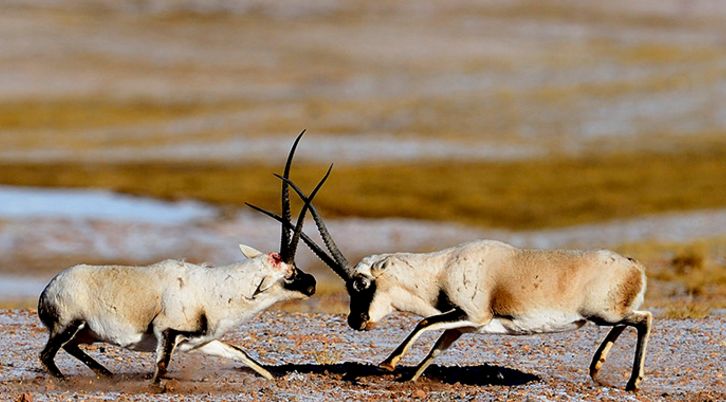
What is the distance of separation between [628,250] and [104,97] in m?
45.9

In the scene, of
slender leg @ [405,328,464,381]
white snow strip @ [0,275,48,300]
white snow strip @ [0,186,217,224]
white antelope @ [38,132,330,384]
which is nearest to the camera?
white antelope @ [38,132,330,384]

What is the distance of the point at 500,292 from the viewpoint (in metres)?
11.7

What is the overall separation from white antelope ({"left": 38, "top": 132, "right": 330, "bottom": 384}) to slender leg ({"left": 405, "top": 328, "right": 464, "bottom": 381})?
1.22m

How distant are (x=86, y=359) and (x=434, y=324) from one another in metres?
3.05

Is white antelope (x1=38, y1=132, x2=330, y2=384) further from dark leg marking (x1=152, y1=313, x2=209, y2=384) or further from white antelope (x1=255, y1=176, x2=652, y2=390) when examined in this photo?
white antelope (x1=255, y1=176, x2=652, y2=390)

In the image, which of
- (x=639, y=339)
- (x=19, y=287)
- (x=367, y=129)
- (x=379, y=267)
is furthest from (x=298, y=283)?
(x=367, y=129)

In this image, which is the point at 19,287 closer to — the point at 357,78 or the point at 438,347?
the point at 438,347

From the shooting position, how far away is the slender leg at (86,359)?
38.4ft

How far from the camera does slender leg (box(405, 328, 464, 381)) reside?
11.8 meters

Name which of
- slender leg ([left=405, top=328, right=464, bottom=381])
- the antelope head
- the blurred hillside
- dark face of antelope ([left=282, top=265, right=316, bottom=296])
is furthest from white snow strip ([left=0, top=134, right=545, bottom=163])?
dark face of antelope ([left=282, top=265, right=316, bottom=296])

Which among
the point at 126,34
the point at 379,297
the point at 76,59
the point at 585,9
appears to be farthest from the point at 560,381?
the point at 585,9

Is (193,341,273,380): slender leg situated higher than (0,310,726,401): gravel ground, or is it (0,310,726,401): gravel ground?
(193,341,273,380): slender leg

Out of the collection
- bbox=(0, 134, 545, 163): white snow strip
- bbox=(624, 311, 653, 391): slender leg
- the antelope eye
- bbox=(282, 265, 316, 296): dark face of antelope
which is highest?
bbox=(282, 265, 316, 296): dark face of antelope

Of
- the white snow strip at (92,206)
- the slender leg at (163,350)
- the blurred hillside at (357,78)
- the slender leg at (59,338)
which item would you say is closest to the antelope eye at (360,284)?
the slender leg at (163,350)
